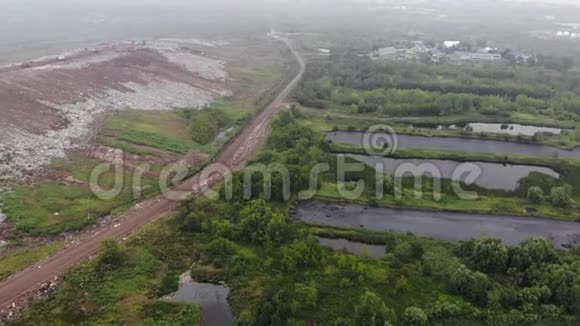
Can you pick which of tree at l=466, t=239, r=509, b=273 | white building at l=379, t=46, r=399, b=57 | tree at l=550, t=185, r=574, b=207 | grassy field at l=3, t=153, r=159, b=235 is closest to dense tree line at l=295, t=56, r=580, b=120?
white building at l=379, t=46, r=399, b=57

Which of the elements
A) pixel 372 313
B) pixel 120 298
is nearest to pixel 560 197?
pixel 372 313

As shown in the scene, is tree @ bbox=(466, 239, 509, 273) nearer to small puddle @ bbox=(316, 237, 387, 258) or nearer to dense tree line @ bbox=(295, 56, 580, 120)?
small puddle @ bbox=(316, 237, 387, 258)

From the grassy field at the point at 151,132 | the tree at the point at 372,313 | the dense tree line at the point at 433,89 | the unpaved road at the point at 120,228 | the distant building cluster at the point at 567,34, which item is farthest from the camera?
the distant building cluster at the point at 567,34

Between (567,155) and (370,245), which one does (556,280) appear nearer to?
(370,245)

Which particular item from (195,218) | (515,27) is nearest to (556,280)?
(195,218)

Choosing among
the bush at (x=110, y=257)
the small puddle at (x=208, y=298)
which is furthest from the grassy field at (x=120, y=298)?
the small puddle at (x=208, y=298)

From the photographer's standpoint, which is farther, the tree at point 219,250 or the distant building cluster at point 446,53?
the distant building cluster at point 446,53

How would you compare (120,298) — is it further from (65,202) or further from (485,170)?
(485,170)
